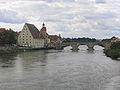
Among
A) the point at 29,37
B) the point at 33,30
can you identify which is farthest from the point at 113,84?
the point at 33,30

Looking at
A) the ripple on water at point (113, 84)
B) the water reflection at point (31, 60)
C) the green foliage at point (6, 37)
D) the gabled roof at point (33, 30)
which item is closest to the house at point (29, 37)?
the gabled roof at point (33, 30)

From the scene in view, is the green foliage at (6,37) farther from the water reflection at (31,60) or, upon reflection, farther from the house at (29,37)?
the house at (29,37)

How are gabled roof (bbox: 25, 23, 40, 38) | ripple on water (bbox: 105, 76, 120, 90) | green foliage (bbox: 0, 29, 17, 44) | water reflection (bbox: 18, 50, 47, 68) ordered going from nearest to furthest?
ripple on water (bbox: 105, 76, 120, 90) → water reflection (bbox: 18, 50, 47, 68) → green foliage (bbox: 0, 29, 17, 44) → gabled roof (bbox: 25, 23, 40, 38)

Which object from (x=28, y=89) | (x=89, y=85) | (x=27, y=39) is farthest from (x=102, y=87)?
(x=27, y=39)

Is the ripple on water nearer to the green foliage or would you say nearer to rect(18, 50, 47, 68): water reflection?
rect(18, 50, 47, 68): water reflection

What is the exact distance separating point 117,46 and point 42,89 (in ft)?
185

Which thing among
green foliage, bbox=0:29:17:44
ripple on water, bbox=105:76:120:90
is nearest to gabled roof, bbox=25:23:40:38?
green foliage, bbox=0:29:17:44

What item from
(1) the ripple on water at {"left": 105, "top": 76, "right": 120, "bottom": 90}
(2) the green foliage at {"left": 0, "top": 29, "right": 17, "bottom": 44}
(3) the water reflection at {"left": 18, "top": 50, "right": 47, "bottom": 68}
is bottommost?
(3) the water reflection at {"left": 18, "top": 50, "right": 47, "bottom": 68}

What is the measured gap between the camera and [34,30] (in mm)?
123812

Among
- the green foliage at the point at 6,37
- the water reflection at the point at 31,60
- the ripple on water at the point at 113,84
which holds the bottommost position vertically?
the water reflection at the point at 31,60

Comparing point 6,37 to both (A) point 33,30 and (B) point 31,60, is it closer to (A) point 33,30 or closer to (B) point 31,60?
(B) point 31,60

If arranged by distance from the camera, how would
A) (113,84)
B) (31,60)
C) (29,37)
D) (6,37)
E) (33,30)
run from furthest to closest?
(33,30)
(29,37)
(6,37)
(31,60)
(113,84)

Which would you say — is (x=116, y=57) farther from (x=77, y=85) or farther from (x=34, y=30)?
(x=34, y=30)

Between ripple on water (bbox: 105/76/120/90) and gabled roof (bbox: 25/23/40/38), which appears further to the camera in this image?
gabled roof (bbox: 25/23/40/38)
